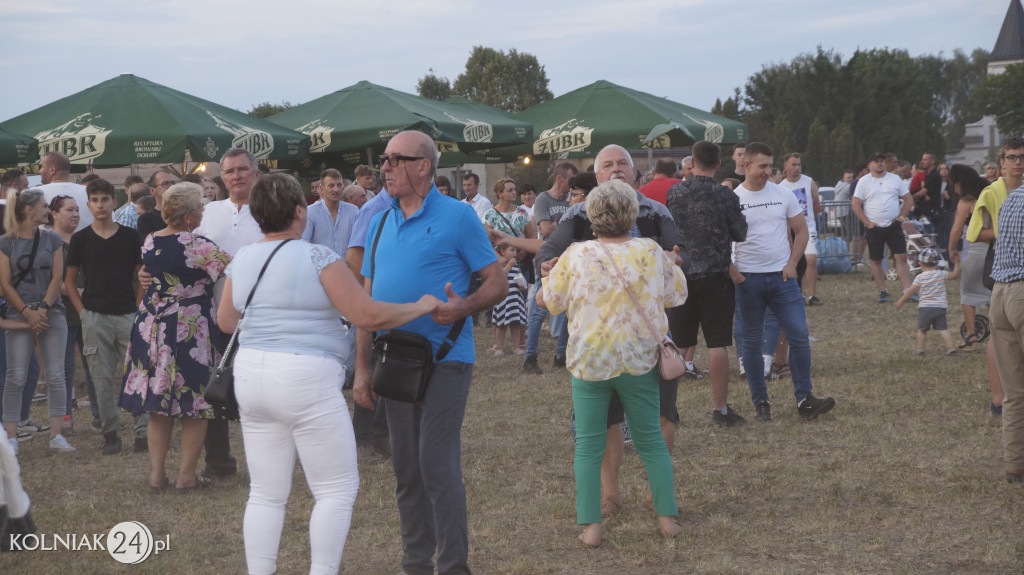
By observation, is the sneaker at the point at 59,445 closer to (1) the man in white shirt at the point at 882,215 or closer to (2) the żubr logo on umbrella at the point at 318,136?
(2) the żubr logo on umbrella at the point at 318,136

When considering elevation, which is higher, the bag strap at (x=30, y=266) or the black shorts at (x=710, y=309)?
the bag strap at (x=30, y=266)

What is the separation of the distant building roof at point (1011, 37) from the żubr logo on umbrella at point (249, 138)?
118 m

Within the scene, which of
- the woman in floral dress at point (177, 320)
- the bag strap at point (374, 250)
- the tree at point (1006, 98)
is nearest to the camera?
the bag strap at point (374, 250)

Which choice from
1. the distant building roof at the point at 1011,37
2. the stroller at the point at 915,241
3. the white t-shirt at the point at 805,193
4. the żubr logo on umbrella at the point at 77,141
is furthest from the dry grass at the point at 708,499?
the distant building roof at the point at 1011,37

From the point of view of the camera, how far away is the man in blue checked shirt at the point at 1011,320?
18.4 feet

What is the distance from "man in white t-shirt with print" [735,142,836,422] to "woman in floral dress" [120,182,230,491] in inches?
153

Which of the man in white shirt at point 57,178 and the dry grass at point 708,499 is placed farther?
the man in white shirt at point 57,178

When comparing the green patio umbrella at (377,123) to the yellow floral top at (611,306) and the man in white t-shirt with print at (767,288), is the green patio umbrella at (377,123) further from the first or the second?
the yellow floral top at (611,306)

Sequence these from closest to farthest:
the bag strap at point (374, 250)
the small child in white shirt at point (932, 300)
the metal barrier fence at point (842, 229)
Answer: the bag strap at point (374, 250)
the small child in white shirt at point (932, 300)
the metal barrier fence at point (842, 229)

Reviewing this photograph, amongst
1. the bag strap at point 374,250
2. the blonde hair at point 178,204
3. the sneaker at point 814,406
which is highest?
the blonde hair at point 178,204

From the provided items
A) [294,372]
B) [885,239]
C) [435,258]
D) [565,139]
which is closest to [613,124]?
[565,139]

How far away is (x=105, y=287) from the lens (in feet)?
24.2

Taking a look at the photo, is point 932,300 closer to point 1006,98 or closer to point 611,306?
point 611,306

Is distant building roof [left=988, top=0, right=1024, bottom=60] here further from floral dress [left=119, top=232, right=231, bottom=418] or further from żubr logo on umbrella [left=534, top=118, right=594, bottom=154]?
floral dress [left=119, top=232, right=231, bottom=418]
